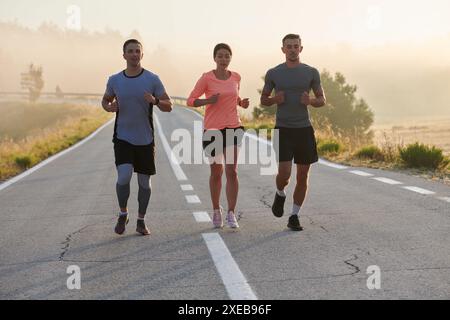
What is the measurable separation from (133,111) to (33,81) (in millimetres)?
106470

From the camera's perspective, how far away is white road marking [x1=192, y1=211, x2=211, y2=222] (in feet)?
26.8

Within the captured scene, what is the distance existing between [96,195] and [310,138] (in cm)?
450

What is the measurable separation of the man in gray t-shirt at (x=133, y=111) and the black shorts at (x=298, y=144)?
1.24 metres

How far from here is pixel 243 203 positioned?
9562 millimetres

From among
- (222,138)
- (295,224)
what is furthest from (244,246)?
(222,138)

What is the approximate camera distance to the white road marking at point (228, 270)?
191 inches

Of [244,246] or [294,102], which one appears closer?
[244,246]

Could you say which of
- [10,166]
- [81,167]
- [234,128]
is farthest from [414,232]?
[10,166]

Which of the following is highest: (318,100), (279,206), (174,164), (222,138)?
(318,100)

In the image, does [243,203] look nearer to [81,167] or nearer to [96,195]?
[96,195]

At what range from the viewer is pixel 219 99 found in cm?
750

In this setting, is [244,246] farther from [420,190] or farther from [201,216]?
[420,190]

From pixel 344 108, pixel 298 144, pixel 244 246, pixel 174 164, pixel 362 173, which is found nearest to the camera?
pixel 244 246

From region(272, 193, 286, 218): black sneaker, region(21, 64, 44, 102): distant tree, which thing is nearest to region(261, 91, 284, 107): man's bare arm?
region(272, 193, 286, 218): black sneaker
